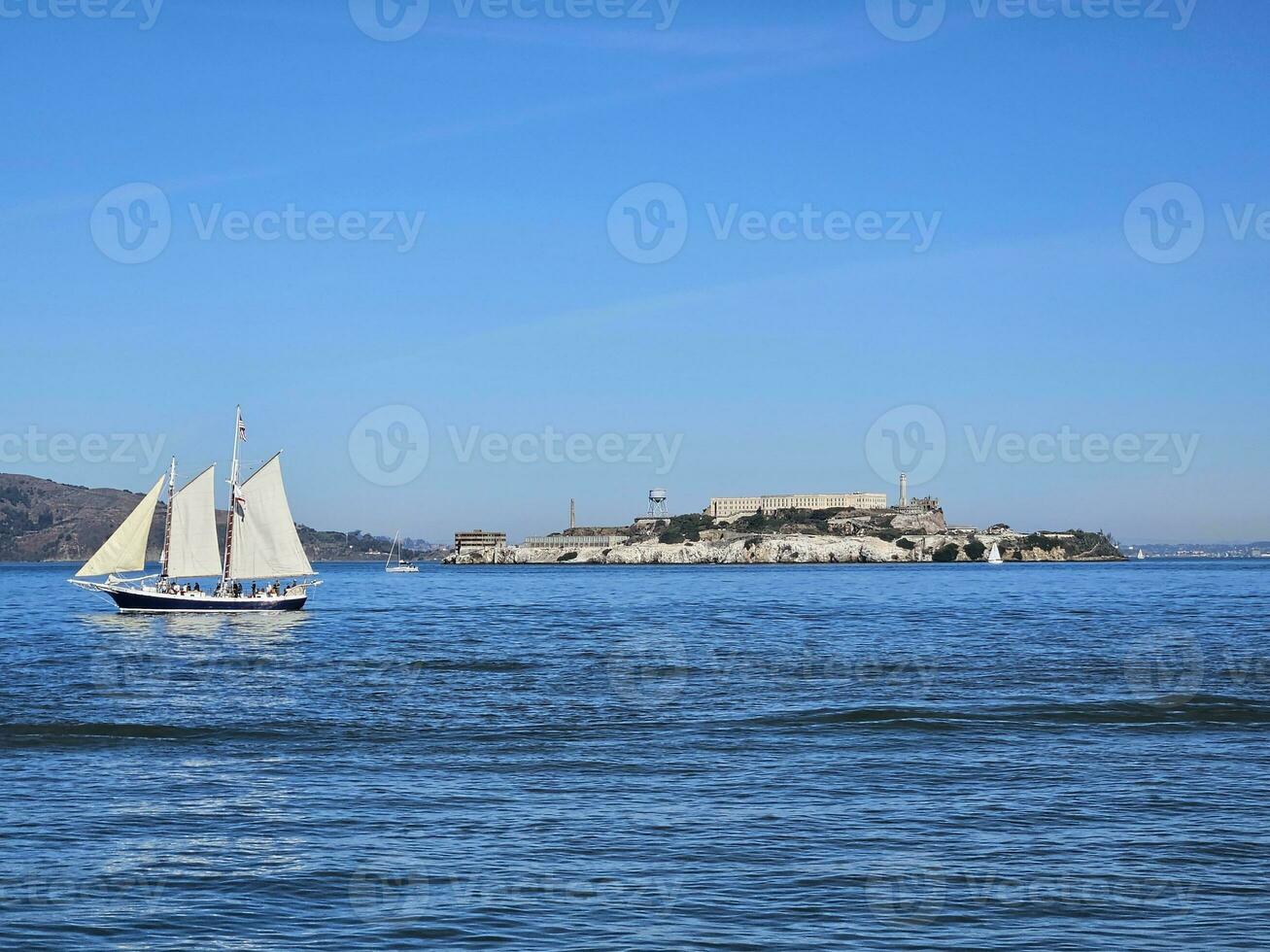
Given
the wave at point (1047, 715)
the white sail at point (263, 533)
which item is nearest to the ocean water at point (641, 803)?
the wave at point (1047, 715)

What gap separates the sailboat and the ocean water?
1396 inches

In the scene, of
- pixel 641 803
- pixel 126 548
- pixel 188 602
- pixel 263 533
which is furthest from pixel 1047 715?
pixel 126 548

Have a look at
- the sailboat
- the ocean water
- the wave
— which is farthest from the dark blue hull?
the wave

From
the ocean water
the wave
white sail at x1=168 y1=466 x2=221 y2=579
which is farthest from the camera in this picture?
white sail at x1=168 y1=466 x2=221 y2=579

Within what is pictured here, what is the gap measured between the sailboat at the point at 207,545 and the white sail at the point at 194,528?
0.06 metres

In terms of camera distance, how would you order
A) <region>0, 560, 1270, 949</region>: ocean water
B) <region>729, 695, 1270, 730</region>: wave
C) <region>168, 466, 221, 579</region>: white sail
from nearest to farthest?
1. <region>0, 560, 1270, 949</region>: ocean water
2. <region>729, 695, 1270, 730</region>: wave
3. <region>168, 466, 221, 579</region>: white sail

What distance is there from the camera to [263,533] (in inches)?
3420

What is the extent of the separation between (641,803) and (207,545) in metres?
69.8

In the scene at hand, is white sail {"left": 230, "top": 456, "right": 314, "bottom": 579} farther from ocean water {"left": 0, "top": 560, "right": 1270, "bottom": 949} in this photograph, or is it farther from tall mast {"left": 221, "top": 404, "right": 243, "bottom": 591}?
ocean water {"left": 0, "top": 560, "right": 1270, "bottom": 949}

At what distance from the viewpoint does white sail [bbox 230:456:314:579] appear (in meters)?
85.9

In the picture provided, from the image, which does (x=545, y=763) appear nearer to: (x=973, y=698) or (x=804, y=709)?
(x=804, y=709)

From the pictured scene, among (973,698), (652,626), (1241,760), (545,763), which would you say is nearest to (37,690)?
(545,763)

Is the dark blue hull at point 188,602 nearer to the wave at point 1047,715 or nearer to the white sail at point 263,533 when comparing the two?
the white sail at point 263,533

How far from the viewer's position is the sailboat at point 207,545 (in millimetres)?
85625
